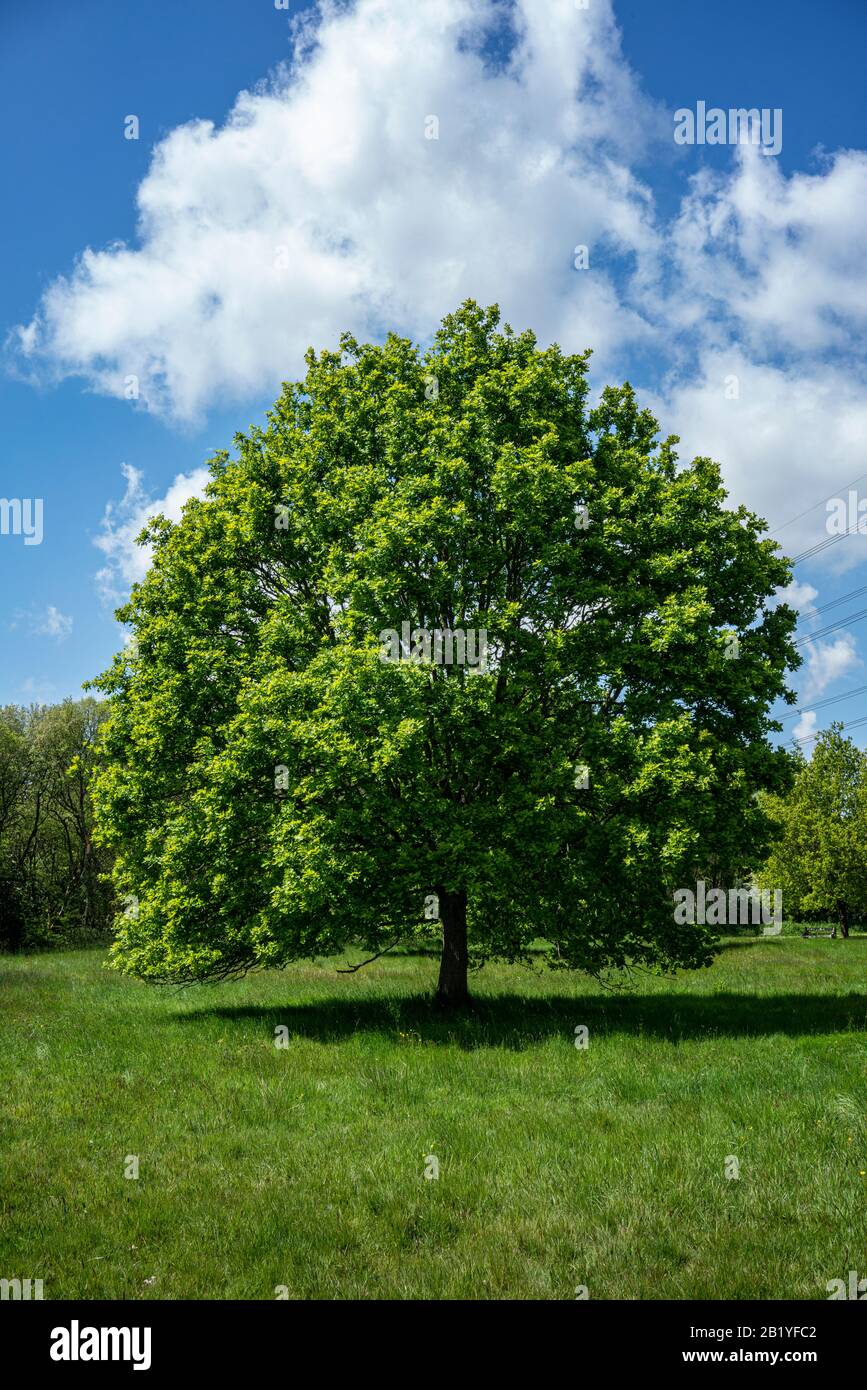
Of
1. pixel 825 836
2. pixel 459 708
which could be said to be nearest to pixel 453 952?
pixel 459 708

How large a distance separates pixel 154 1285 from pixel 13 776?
5785 centimetres

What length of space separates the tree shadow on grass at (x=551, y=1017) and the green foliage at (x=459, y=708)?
5.16 ft

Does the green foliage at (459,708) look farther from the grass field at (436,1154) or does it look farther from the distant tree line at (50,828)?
the distant tree line at (50,828)

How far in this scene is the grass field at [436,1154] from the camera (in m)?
7.00

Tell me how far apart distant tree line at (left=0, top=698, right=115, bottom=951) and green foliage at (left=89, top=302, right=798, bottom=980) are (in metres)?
37.4

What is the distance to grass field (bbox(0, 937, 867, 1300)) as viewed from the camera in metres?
7.00

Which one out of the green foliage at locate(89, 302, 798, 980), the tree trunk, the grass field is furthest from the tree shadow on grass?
the green foliage at locate(89, 302, 798, 980)

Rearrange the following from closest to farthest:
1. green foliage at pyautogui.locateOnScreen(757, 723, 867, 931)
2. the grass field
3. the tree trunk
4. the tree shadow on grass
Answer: the grass field → the tree shadow on grass → the tree trunk → green foliage at pyautogui.locateOnScreen(757, 723, 867, 931)

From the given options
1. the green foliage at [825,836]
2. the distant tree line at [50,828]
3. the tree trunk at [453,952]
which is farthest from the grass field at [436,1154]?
the green foliage at [825,836]

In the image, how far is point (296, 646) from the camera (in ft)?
62.4

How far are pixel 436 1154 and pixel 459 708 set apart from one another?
8663 millimetres

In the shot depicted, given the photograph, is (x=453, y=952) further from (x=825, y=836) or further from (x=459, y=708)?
(x=825, y=836)

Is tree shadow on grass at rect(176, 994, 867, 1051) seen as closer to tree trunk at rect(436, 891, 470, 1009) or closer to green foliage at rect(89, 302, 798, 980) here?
tree trunk at rect(436, 891, 470, 1009)
